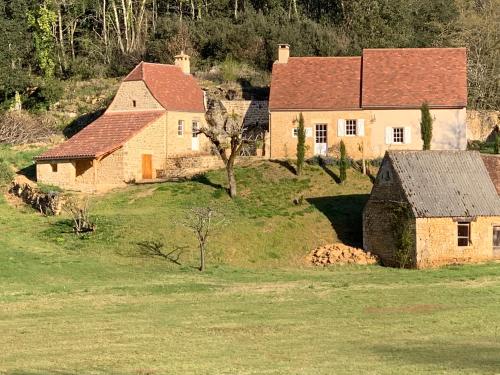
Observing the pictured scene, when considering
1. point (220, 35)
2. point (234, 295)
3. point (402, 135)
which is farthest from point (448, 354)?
point (220, 35)

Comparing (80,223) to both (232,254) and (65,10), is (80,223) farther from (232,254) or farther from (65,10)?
(65,10)

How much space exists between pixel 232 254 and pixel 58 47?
3947cm

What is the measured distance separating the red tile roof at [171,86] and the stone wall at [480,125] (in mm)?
15822

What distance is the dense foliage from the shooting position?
73.9 meters

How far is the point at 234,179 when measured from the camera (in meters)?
52.9

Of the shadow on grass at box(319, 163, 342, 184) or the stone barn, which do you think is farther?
the shadow on grass at box(319, 163, 342, 184)

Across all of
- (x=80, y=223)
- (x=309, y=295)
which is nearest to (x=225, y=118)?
(x=80, y=223)

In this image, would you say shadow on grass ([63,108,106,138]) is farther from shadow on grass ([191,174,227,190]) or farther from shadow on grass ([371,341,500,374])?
shadow on grass ([371,341,500,374])

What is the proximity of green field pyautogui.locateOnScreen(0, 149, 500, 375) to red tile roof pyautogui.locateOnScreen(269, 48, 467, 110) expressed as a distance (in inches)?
210

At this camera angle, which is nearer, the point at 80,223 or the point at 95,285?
the point at 95,285

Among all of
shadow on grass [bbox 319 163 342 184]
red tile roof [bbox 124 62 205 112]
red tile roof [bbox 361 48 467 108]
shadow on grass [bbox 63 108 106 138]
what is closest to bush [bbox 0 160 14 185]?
red tile roof [bbox 124 62 205 112]

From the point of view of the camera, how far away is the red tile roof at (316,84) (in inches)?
2330

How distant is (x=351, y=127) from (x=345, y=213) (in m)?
9.98

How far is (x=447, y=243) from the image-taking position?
4353 cm
